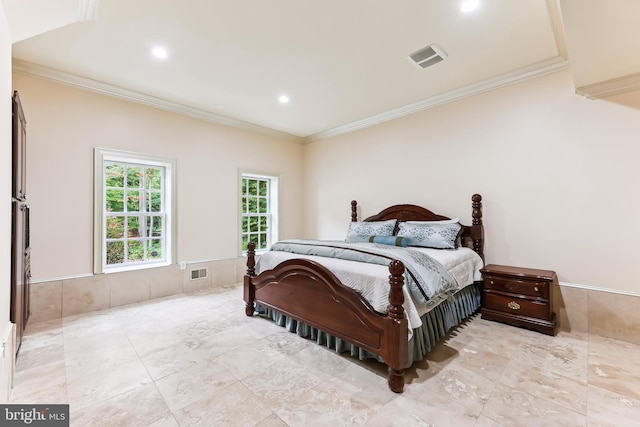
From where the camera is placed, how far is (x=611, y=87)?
262cm

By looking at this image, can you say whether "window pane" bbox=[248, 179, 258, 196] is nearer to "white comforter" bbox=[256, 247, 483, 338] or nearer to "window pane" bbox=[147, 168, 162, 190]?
"window pane" bbox=[147, 168, 162, 190]

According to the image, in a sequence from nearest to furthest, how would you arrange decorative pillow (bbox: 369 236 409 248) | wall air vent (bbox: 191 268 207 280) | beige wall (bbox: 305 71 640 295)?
beige wall (bbox: 305 71 640 295)
decorative pillow (bbox: 369 236 409 248)
wall air vent (bbox: 191 268 207 280)

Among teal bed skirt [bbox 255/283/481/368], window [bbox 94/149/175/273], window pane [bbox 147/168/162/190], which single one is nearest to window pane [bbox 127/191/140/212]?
window [bbox 94/149/175/273]

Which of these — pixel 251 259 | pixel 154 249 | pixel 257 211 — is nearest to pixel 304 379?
pixel 251 259

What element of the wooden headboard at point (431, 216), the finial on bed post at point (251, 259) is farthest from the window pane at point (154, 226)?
the wooden headboard at point (431, 216)

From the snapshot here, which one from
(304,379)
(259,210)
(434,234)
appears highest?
(259,210)

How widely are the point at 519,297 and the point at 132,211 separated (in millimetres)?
4879

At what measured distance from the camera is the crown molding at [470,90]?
2.96m

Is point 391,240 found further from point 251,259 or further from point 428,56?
point 428,56

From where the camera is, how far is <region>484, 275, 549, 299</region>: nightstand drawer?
273 cm

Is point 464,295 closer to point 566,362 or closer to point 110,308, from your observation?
point 566,362

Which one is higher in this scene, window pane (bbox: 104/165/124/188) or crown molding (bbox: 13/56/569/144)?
crown molding (bbox: 13/56/569/144)

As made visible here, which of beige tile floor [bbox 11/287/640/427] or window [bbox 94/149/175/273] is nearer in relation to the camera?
beige tile floor [bbox 11/287/640/427]

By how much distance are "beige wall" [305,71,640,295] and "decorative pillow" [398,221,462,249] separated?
0.36m
